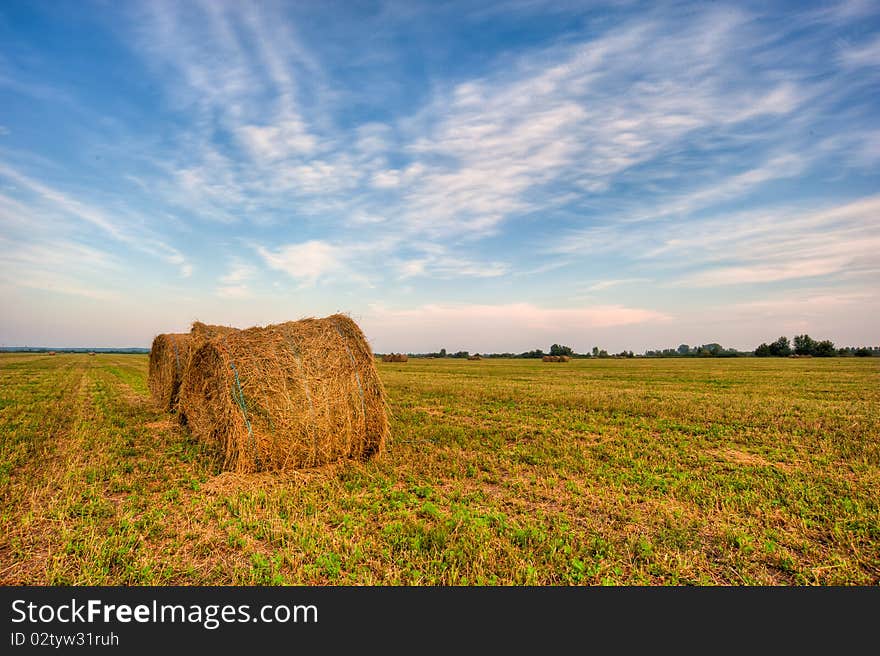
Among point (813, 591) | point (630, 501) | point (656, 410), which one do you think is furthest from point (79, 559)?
point (656, 410)

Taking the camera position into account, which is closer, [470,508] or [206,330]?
[470,508]

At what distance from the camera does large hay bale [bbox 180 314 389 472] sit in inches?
292

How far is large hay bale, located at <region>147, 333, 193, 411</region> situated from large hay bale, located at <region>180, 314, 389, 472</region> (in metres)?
4.59

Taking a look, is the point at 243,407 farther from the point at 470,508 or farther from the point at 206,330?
the point at 206,330

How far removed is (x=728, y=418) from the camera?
11062 mm

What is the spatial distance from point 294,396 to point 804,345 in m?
93.9

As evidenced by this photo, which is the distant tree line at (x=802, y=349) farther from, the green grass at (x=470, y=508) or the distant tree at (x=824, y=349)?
the green grass at (x=470, y=508)

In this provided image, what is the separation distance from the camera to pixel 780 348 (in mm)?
76938

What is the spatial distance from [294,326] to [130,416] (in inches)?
284

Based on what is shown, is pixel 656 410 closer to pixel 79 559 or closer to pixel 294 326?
pixel 294 326

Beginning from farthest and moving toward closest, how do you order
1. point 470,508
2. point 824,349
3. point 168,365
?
point 824,349 → point 168,365 → point 470,508

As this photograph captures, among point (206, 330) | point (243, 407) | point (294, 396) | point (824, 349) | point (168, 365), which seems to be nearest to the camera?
point (243, 407)

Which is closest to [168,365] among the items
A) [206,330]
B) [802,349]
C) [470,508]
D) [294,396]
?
[206,330]

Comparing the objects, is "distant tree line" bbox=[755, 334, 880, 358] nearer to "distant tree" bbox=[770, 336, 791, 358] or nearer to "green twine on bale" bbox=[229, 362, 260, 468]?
"distant tree" bbox=[770, 336, 791, 358]
